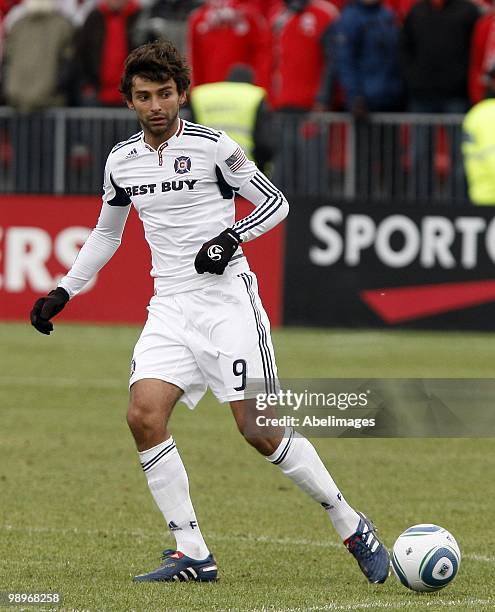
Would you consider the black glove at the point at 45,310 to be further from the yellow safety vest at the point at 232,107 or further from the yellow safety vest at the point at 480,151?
the yellow safety vest at the point at 480,151

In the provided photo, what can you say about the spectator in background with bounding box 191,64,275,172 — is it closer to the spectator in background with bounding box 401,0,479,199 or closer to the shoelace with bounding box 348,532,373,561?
the spectator in background with bounding box 401,0,479,199

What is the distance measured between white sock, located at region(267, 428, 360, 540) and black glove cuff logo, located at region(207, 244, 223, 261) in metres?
0.79

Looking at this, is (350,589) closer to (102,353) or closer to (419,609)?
(419,609)

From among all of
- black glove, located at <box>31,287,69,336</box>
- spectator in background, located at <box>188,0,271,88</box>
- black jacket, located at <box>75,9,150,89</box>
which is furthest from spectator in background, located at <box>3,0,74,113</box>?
black glove, located at <box>31,287,69,336</box>

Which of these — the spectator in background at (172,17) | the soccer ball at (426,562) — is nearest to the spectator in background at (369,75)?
the spectator in background at (172,17)

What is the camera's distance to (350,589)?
676 cm

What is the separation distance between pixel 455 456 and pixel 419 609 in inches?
181

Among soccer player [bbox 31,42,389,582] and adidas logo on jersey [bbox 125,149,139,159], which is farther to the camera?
adidas logo on jersey [bbox 125,149,139,159]

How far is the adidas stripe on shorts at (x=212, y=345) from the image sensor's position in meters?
6.98

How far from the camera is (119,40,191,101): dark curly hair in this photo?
272 inches

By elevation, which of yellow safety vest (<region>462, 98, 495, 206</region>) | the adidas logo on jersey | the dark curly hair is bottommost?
yellow safety vest (<region>462, 98, 495, 206</region>)

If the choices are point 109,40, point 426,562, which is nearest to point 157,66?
point 426,562

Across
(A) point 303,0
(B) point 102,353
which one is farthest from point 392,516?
(A) point 303,0

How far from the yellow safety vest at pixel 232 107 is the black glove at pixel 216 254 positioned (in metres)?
9.19
